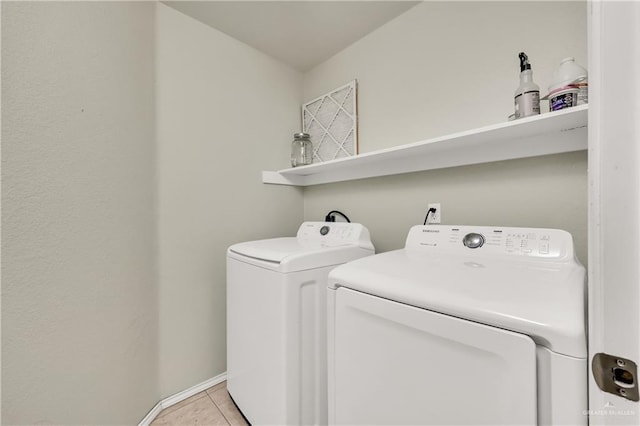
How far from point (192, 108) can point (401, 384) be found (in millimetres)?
1753

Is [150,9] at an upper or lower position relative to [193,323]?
upper

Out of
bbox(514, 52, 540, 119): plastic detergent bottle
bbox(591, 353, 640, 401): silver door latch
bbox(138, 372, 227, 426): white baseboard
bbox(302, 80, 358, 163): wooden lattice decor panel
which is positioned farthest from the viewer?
bbox(302, 80, 358, 163): wooden lattice decor panel

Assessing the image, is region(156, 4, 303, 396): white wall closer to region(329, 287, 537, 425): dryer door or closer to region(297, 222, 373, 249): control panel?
region(297, 222, 373, 249): control panel

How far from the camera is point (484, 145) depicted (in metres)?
1.25

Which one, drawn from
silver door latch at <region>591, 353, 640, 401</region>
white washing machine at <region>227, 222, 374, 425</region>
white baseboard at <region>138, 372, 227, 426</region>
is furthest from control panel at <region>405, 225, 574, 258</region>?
white baseboard at <region>138, 372, 227, 426</region>

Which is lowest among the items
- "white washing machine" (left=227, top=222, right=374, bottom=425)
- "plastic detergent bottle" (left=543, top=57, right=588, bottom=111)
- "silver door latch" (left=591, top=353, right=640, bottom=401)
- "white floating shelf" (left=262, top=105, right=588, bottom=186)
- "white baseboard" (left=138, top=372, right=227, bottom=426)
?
"white baseboard" (left=138, top=372, right=227, bottom=426)

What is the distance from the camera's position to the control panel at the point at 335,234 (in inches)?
56.4

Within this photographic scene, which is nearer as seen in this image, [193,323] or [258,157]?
[193,323]

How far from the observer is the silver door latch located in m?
0.34

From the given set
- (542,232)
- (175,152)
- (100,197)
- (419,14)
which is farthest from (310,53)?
(542,232)

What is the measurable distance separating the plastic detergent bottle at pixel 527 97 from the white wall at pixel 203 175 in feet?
4.99

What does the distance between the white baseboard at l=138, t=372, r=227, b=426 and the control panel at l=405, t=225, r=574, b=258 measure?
4.83 feet

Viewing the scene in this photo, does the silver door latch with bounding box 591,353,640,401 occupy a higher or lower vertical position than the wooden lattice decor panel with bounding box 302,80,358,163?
lower

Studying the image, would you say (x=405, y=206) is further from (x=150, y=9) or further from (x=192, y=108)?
(x=150, y=9)
